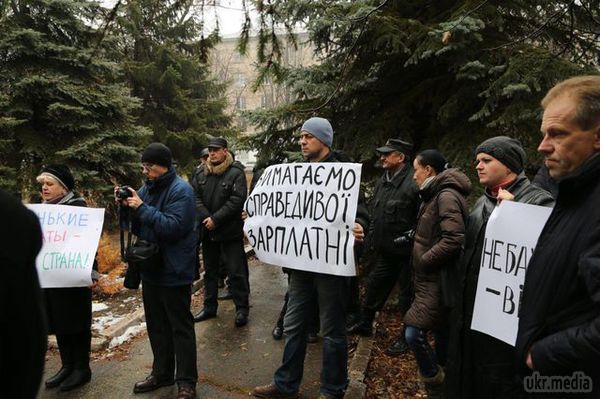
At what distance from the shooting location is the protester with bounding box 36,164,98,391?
3779 millimetres

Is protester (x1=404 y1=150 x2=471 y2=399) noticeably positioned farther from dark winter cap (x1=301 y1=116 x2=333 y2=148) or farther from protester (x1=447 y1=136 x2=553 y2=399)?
dark winter cap (x1=301 y1=116 x2=333 y2=148)

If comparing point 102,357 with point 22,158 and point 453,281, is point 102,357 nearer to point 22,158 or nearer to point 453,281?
point 453,281

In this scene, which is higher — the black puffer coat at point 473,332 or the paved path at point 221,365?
the black puffer coat at point 473,332

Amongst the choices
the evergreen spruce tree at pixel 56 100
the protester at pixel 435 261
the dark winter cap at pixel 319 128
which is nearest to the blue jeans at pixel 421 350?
the protester at pixel 435 261

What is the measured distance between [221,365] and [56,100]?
7.61 m

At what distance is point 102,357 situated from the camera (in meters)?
4.64

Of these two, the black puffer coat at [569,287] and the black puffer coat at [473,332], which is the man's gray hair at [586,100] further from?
the black puffer coat at [473,332]

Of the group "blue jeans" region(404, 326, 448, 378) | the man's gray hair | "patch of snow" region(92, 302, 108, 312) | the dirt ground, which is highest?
the man's gray hair

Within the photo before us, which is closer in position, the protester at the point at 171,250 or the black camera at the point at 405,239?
the protester at the point at 171,250

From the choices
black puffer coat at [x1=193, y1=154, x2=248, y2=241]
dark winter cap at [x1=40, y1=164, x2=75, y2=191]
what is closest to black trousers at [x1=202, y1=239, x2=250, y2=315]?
black puffer coat at [x1=193, y1=154, x2=248, y2=241]

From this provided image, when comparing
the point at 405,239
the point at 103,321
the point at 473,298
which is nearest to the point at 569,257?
the point at 473,298

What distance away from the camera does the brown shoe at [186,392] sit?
361cm

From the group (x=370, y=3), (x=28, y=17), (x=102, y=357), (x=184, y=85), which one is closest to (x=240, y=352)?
(x=102, y=357)

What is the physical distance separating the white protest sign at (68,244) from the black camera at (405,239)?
2.87 metres
